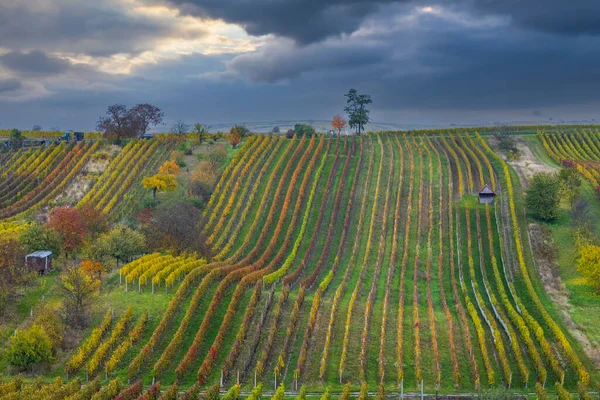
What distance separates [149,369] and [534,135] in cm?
9778

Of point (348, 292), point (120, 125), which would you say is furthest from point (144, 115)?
point (348, 292)

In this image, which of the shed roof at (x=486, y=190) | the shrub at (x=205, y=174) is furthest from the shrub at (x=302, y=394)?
the shrub at (x=205, y=174)

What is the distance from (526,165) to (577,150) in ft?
82.8

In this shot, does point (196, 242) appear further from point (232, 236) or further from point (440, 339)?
point (440, 339)

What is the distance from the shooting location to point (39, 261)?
2096 inches

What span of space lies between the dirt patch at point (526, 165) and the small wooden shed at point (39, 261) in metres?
62.5

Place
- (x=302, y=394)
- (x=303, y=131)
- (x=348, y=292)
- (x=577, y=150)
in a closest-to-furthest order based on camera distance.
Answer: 1. (x=302, y=394)
2. (x=348, y=292)
3. (x=577, y=150)
4. (x=303, y=131)

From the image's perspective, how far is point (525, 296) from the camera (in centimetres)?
5125

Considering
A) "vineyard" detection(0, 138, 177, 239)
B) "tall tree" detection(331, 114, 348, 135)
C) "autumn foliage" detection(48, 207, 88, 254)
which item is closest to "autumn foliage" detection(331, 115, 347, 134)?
"tall tree" detection(331, 114, 348, 135)

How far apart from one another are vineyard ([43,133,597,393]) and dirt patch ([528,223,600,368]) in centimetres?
118

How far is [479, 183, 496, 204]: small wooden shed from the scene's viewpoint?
71312mm

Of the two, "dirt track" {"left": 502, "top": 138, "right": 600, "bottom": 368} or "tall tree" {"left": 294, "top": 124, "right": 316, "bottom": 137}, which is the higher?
"tall tree" {"left": 294, "top": 124, "right": 316, "bottom": 137}

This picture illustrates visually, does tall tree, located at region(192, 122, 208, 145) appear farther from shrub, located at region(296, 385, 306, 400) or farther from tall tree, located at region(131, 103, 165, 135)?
shrub, located at region(296, 385, 306, 400)

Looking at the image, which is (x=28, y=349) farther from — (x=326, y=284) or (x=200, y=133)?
(x=200, y=133)
